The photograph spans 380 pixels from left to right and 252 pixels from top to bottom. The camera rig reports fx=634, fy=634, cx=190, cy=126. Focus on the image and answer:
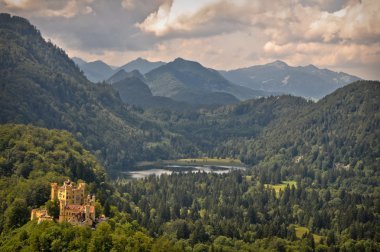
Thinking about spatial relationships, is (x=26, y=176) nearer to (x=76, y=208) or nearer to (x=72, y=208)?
(x=72, y=208)

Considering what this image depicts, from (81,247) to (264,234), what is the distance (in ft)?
259

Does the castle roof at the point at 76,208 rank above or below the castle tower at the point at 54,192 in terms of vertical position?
below

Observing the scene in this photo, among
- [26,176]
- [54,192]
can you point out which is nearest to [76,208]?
[54,192]

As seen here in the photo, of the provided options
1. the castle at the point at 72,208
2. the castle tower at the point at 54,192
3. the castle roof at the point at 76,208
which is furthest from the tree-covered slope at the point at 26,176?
the castle roof at the point at 76,208

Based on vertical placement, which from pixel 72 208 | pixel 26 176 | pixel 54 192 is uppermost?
pixel 26 176

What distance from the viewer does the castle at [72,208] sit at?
131500 millimetres

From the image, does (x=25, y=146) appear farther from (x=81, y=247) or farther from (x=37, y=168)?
(x=81, y=247)

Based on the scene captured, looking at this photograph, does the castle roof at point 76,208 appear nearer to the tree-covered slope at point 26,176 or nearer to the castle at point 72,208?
the castle at point 72,208

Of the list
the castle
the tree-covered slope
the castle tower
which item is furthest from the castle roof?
the tree-covered slope

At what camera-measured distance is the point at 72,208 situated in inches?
5221

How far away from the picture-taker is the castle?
431 ft

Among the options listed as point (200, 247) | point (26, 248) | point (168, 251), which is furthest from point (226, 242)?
point (26, 248)

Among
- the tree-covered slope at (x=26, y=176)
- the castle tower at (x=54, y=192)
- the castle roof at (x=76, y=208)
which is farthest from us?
the tree-covered slope at (x=26, y=176)

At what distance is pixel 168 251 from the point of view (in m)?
133
